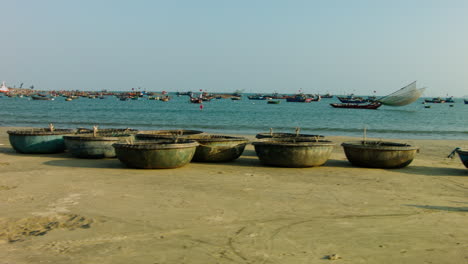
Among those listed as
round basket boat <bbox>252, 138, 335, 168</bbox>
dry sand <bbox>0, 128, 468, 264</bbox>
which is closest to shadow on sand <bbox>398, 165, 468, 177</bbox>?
dry sand <bbox>0, 128, 468, 264</bbox>

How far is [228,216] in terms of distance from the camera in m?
6.12

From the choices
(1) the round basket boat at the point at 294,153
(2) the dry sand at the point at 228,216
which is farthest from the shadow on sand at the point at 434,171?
(1) the round basket boat at the point at 294,153

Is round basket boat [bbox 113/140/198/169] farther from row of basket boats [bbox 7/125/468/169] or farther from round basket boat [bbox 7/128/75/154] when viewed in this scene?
round basket boat [bbox 7/128/75/154]

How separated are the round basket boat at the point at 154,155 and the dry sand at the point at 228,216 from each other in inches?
8.2

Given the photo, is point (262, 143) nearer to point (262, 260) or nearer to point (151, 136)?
point (151, 136)

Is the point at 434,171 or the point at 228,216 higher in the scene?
the point at 228,216

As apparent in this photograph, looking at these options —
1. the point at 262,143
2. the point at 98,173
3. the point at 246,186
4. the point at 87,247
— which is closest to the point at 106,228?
the point at 87,247

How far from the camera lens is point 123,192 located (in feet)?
24.6

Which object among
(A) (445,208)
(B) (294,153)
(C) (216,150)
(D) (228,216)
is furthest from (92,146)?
(A) (445,208)

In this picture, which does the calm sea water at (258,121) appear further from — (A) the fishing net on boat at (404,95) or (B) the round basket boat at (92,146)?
(B) the round basket boat at (92,146)

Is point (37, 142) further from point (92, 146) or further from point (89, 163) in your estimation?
point (89, 163)

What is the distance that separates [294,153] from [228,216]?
174 inches

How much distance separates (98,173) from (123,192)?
6.74ft

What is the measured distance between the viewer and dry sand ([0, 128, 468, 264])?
15.5 ft
